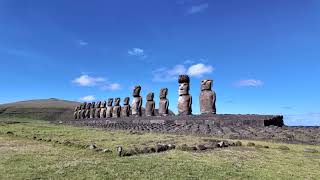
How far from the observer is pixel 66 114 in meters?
64.2

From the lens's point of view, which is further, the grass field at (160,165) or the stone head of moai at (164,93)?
the stone head of moai at (164,93)

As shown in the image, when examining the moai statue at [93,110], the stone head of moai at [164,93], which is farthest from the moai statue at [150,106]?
Result: the moai statue at [93,110]

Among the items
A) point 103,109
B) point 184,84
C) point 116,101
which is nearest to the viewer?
point 184,84

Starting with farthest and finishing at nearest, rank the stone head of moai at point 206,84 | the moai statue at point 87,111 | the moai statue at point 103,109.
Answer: the moai statue at point 87,111 < the moai statue at point 103,109 < the stone head of moai at point 206,84

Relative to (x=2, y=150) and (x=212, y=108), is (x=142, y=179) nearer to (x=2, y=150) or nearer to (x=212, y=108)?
(x=2, y=150)

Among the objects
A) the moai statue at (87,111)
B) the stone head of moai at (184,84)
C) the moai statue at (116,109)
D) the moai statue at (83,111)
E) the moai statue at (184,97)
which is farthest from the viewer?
the moai statue at (83,111)

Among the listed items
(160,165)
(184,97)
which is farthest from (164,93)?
(160,165)

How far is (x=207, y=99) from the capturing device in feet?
66.3

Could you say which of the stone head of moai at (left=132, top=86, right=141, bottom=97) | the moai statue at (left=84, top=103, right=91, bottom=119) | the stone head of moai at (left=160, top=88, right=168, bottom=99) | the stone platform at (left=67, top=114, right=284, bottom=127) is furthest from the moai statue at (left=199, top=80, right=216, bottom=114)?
the moai statue at (left=84, top=103, right=91, bottom=119)

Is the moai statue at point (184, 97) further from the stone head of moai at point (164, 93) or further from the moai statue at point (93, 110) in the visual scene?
the moai statue at point (93, 110)

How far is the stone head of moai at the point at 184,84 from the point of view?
22578mm

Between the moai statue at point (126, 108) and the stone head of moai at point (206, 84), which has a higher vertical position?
the stone head of moai at point (206, 84)

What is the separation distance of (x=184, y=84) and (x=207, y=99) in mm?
2987

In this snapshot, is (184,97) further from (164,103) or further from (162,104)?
(162,104)
